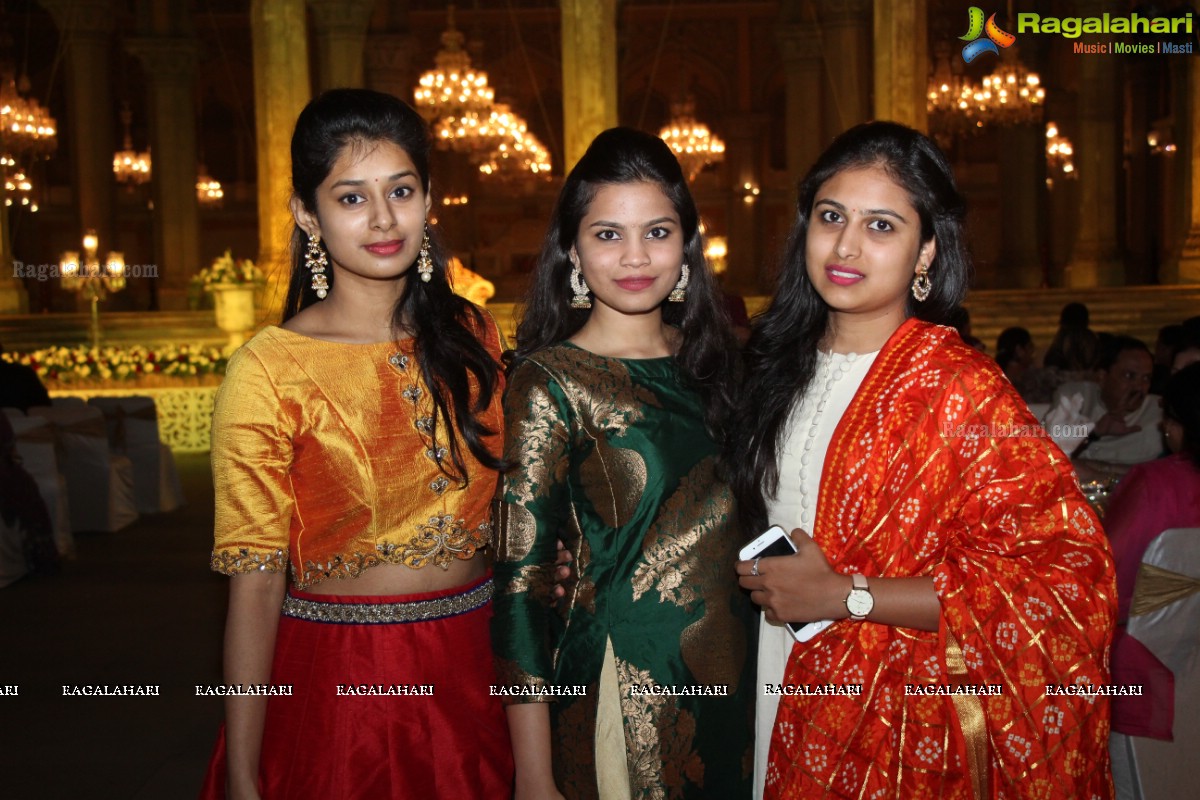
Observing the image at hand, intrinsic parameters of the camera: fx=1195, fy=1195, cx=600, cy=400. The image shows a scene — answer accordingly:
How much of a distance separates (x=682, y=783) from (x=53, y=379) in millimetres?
12160

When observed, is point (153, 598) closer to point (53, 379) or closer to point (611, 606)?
point (611, 606)

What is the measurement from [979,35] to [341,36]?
8.51 metres

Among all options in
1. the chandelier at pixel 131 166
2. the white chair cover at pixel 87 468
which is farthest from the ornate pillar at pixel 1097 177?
the chandelier at pixel 131 166

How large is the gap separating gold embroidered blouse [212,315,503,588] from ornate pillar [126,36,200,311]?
728 inches

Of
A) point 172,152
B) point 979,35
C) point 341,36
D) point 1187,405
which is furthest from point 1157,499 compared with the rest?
point 172,152

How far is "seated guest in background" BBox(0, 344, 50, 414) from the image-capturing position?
7699 mm

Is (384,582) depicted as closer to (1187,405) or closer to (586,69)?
(1187,405)

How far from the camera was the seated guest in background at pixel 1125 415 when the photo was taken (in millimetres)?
4711

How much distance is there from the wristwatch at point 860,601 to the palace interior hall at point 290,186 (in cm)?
65

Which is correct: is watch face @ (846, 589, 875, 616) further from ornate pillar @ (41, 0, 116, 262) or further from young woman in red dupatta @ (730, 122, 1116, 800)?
ornate pillar @ (41, 0, 116, 262)

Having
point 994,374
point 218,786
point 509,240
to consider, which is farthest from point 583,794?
point 509,240

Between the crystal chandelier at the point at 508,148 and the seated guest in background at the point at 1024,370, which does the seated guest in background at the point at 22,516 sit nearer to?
the seated guest in background at the point at 1024,370

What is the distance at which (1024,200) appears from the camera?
21172 mm

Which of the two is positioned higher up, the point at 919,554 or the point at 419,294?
the point at 419,294
